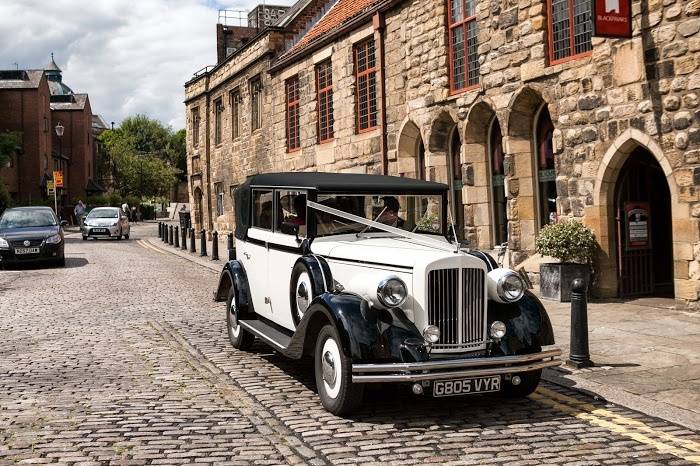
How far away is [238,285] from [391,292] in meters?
3.00

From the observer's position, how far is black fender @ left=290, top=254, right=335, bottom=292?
600cm

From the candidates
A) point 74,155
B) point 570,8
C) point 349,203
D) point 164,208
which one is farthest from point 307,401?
point 164,208

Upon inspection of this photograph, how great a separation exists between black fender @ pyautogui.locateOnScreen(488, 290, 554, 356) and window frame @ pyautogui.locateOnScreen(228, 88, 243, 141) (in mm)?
25514

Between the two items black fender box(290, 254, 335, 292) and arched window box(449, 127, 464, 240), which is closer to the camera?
black fender box(290, 254, 335, 292)

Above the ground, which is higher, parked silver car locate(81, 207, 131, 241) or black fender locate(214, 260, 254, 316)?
parked silver car locate(81, 207, 131, 241)

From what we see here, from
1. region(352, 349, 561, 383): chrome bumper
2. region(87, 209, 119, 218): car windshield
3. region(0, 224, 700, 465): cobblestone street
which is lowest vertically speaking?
region(0, 224, 700, 465): cobblestone street

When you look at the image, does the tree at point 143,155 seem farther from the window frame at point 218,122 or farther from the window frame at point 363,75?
the window frame at point 363,75

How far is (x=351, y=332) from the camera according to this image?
526 cm

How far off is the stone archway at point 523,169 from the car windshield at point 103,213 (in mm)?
25078

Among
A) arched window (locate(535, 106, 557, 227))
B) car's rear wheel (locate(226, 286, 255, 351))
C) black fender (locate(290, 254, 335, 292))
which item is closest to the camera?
black fender (locate(290, 254, 335, 292))

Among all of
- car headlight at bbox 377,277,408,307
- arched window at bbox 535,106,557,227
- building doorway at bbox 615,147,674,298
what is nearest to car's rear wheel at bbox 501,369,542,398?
car headlight at bbox 377,277,408,307

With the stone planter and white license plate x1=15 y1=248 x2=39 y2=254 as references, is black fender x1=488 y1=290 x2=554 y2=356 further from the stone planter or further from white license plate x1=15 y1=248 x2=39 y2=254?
white license plate x1=15 y1=248 x2=39 y2=254

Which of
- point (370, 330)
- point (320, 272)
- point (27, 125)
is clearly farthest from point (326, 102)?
point (27, 125)

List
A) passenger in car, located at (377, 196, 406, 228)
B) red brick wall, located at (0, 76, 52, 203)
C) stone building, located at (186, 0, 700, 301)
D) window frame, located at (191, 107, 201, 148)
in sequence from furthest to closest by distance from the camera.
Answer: red brick wall, located at (0, 76, 52, 203) → window frame, located at (191, 107, 201, 148) → stone building, located at (186, 0, 700, 301) → passenger in car, located at (377, 196, 406, 228)
